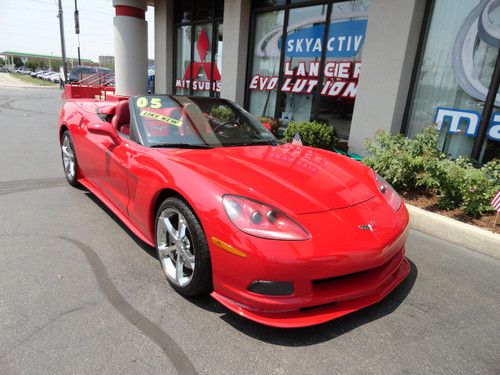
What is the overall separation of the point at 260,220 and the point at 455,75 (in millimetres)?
5317

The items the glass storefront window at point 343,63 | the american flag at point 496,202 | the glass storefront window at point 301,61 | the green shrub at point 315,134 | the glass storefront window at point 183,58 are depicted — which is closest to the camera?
the american flag at point 496,202

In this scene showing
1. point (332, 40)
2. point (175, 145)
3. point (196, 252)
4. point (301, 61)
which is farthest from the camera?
point (301, 61)

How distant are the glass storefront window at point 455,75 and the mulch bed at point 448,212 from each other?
4.77 ft

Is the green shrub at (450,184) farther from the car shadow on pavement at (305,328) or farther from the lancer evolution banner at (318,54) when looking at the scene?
the lancer evolution banner at (318,54)

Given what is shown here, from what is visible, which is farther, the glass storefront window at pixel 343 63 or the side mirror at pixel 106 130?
the glass storefront window at pixel 343 63

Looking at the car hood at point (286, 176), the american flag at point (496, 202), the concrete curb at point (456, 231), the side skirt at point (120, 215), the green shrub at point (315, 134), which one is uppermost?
the car hood at point (286, 176)

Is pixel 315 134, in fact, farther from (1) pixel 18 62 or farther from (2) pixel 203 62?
(1) pixel 18 62

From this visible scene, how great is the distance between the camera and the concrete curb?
346cm

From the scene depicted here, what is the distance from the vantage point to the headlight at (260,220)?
196cm

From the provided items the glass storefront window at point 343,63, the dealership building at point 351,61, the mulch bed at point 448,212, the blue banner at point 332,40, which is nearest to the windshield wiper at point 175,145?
the mulch bed at point 448,212

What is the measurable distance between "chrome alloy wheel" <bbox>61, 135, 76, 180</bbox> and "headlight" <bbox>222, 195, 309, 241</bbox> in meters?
3.12

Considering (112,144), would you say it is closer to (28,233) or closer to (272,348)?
(28,233)

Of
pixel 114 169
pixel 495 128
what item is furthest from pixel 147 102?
pixel 495 128

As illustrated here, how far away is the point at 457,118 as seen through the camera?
5734 mm
